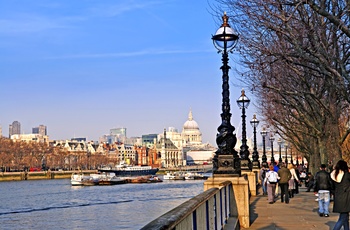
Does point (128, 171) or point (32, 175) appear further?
point (128, 171)

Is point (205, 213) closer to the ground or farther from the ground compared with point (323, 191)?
farther from the ground

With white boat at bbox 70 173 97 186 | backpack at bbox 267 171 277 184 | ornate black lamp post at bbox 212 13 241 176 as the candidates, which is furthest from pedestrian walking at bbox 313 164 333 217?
white boat at bbox 70 173 97 186

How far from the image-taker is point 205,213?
32.2 ft

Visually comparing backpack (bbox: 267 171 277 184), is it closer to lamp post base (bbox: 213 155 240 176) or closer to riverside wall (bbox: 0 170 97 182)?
lamp post base (bbox: 213 155 240 176)

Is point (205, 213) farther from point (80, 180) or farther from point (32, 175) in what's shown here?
point (32, 175)

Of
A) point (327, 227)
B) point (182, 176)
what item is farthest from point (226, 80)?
point (182, 176)

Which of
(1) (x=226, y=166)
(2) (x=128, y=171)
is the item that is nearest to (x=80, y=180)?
(2) (x=128, y=171)

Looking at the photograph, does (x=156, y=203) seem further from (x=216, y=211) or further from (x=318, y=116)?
(x=216, y=211)

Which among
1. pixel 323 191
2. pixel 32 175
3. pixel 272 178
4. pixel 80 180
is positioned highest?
pixel 272 178

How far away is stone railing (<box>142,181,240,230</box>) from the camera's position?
5935 mm

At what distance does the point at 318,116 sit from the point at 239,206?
16.5m

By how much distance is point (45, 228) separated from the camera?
45.4 meters

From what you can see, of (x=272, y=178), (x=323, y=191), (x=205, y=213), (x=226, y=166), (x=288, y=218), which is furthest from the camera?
(x=272, y=178)

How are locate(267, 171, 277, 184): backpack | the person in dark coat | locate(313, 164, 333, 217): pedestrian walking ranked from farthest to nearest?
locate(267, 171, 277, 184): backpack, locate(313, 164, 333, 217): pedestrian walking, the person in dark coat
